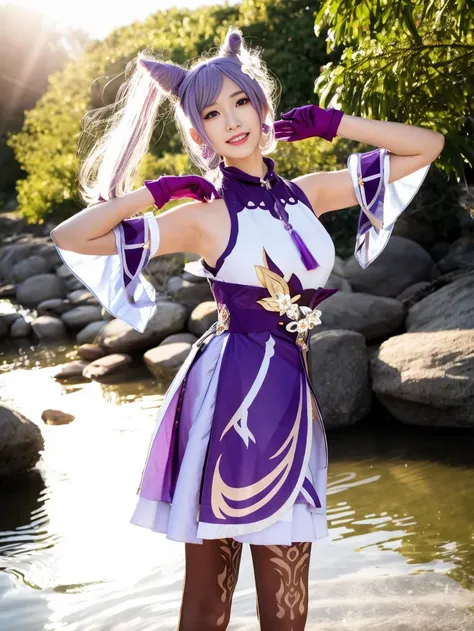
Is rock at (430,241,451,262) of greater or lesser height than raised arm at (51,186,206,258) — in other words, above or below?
below

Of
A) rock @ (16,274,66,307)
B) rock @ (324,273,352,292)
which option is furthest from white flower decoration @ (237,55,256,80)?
rock @ (16,274,66,307)

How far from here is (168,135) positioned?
61.5 feet

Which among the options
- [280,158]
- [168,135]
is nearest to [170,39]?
[168,135]

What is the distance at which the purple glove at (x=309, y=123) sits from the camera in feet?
9.29

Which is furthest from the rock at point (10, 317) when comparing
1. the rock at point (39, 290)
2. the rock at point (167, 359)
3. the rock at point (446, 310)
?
the rock at point (446, 310)

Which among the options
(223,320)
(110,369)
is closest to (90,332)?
(110,369)

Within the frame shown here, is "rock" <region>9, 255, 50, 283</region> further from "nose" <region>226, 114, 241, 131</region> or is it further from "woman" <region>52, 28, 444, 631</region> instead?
"nose" <region>226, 114, 241, 131</region>

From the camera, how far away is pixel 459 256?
1183 cm

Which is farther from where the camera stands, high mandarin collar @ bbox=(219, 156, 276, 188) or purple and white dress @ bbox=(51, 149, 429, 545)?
high mandarin collar @ bbox=(219, 156, 276, 188)

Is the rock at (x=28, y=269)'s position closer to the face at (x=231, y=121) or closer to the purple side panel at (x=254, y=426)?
the face at (x=231, y=121)

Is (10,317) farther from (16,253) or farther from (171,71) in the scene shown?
(171,71)

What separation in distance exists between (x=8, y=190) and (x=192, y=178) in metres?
28.3

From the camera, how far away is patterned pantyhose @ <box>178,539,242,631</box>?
105 inches

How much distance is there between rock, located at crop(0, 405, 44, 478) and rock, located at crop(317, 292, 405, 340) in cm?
317
